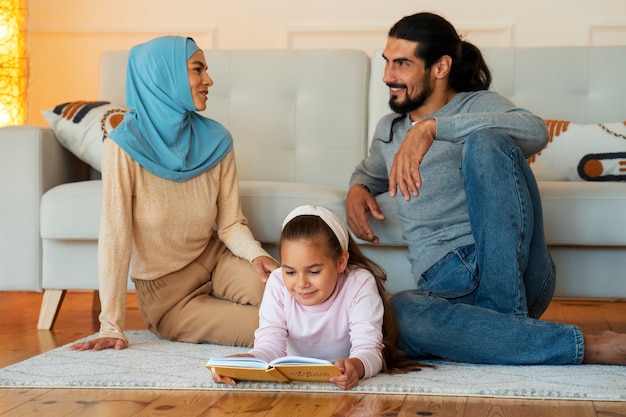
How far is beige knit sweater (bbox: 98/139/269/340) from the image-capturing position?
2.23 metres

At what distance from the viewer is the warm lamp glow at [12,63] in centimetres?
380

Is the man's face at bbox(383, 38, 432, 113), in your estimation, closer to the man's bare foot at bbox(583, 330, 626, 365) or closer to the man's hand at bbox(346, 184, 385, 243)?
the man's hand at bbox(346, 184, 385, 243)

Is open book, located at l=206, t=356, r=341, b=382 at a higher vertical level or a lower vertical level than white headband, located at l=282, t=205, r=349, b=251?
lower

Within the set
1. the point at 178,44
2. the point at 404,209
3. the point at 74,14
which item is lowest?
the point at 404,209

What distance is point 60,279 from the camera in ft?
9.00

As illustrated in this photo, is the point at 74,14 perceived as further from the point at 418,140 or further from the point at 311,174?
the point at 418,140

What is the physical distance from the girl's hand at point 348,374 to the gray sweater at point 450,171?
50 centimetres

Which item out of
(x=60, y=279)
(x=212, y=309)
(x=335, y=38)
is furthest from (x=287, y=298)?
(x=335, y=38)

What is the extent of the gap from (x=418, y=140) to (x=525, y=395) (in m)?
0.61

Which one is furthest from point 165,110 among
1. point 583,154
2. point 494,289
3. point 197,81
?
point 583,154

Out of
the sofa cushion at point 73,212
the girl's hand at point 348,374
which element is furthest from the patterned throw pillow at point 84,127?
the girl's hand at point 348,374

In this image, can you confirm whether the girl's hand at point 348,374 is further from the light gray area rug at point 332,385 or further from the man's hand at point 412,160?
the man's hand at point 412,160

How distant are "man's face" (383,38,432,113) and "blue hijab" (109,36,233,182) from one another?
506mm

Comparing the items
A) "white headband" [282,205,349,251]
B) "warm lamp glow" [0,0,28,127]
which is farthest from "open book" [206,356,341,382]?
"warm lamp glow" [0,0,28,127]
